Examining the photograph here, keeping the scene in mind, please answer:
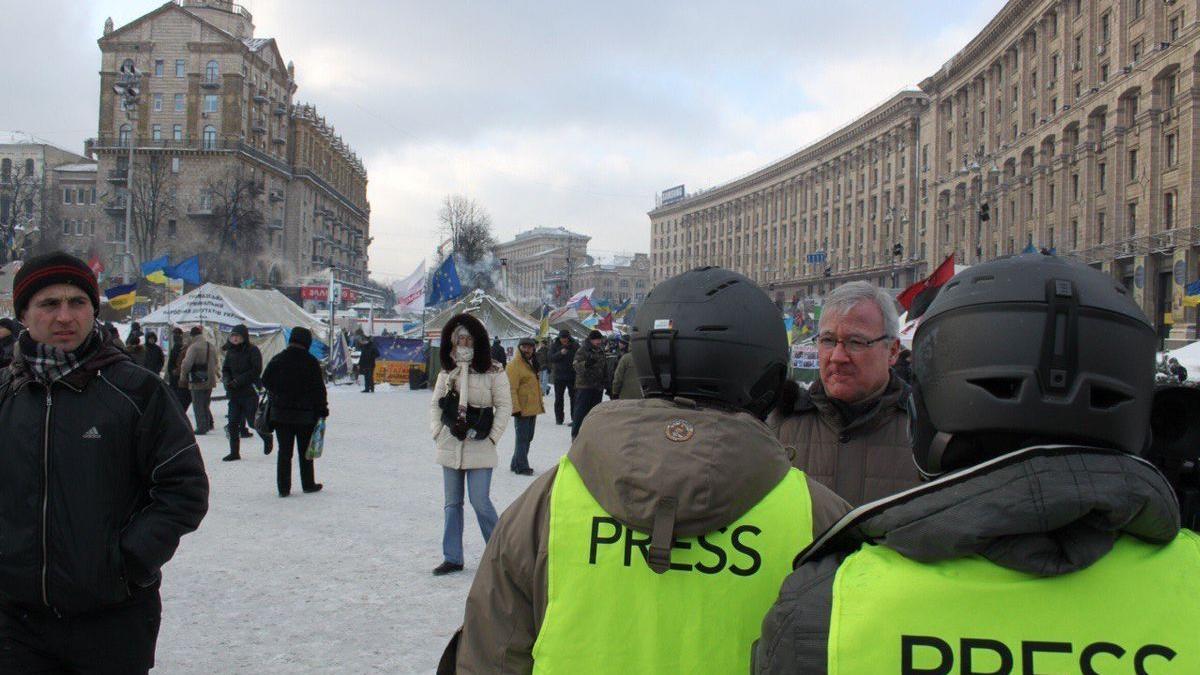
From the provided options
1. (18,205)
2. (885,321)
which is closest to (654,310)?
(885,321)

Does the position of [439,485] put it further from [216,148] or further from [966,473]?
[216,148]

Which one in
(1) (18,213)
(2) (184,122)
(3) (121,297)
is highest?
(2) (184,122)

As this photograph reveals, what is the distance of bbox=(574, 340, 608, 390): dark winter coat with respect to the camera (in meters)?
14.1

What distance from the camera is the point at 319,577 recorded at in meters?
6.25

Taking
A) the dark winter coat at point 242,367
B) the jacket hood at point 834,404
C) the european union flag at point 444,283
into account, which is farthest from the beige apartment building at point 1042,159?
the jacket hood at point 834,404

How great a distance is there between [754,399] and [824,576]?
0.71m

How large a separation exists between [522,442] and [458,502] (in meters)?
4.91

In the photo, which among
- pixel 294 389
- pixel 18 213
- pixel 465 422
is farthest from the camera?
pixel 18 213

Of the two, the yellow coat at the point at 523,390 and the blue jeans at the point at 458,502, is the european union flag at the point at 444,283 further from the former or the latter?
the blue jeans at the point at 458,502

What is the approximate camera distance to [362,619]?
5344 millimetres

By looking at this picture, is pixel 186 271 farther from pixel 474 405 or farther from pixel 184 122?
pixel 184 122

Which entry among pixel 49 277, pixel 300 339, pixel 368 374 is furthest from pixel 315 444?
pixel 368 374

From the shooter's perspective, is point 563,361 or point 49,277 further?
point 563,361

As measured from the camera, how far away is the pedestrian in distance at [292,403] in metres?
9.25
